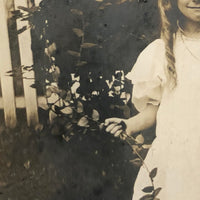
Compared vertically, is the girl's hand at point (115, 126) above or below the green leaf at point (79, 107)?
below

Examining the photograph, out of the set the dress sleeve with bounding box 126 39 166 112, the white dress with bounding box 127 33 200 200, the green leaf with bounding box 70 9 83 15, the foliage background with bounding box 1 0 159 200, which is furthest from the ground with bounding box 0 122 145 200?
the green leaf with bounding box 70 9 83 15

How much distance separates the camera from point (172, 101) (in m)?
1.33

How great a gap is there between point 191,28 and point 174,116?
367 millimetres

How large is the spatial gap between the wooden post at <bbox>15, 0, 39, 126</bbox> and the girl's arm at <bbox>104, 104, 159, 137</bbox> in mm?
319

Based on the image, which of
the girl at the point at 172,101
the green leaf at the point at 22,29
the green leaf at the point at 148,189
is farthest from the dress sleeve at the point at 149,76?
the green leaf at the point at 22,29

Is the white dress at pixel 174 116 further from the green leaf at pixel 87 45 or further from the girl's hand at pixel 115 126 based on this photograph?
the green leaf at pixel 87 45

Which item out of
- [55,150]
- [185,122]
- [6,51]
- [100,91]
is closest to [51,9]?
[6,51]

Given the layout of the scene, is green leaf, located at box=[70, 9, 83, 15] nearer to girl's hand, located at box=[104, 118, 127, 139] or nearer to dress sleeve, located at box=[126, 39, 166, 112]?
dress sleeve, located at box=[126, 39, 166, 112]

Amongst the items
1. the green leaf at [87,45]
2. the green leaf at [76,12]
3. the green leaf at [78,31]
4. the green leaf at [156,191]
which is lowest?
the green leaf at [156,191]

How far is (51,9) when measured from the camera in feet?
4.19

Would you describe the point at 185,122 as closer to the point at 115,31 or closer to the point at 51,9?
the point at 115,31

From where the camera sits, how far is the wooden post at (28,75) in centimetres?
130

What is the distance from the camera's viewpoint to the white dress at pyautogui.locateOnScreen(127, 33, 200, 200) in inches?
51.2

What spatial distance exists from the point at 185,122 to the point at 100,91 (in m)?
0.38
